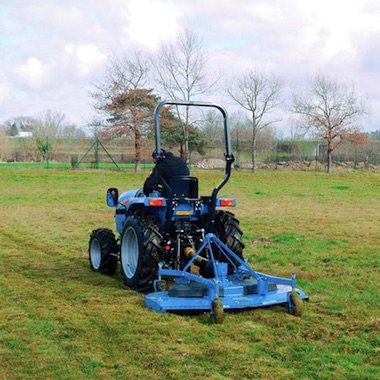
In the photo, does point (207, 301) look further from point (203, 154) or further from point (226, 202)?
point (203, 154)

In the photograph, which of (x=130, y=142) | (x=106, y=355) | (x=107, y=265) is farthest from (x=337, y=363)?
(x=130, y=142)

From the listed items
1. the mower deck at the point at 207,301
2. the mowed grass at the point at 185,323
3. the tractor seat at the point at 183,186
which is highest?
the tractor seat at the point at 183,186

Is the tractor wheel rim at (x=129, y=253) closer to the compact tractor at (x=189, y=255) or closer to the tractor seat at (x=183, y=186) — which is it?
the compact tractor at (x=189, y=255)

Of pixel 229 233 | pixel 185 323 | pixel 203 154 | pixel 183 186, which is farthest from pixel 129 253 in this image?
pixel 203 154

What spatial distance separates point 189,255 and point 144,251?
55 cm

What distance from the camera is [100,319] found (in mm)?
6059

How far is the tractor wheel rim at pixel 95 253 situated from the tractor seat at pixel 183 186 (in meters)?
1.84

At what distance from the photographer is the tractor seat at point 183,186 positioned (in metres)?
7.22

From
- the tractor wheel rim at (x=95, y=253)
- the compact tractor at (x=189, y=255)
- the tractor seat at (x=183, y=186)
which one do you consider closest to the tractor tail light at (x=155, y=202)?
the compact tractor at (x=189, y=255)

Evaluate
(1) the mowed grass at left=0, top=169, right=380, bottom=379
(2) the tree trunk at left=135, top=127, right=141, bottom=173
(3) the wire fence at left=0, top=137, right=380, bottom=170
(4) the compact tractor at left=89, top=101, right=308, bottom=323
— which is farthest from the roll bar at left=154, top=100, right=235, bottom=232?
(3) the wire fence at left=0, top=137, right=380, bottom=170

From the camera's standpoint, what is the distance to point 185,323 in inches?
233

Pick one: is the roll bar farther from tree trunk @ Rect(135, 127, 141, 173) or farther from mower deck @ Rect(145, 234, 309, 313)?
tree trunk @ Rect(135, 127, 141, 173)

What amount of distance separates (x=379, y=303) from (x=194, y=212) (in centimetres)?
234

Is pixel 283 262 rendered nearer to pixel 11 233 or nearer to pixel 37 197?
pixel 11 233
